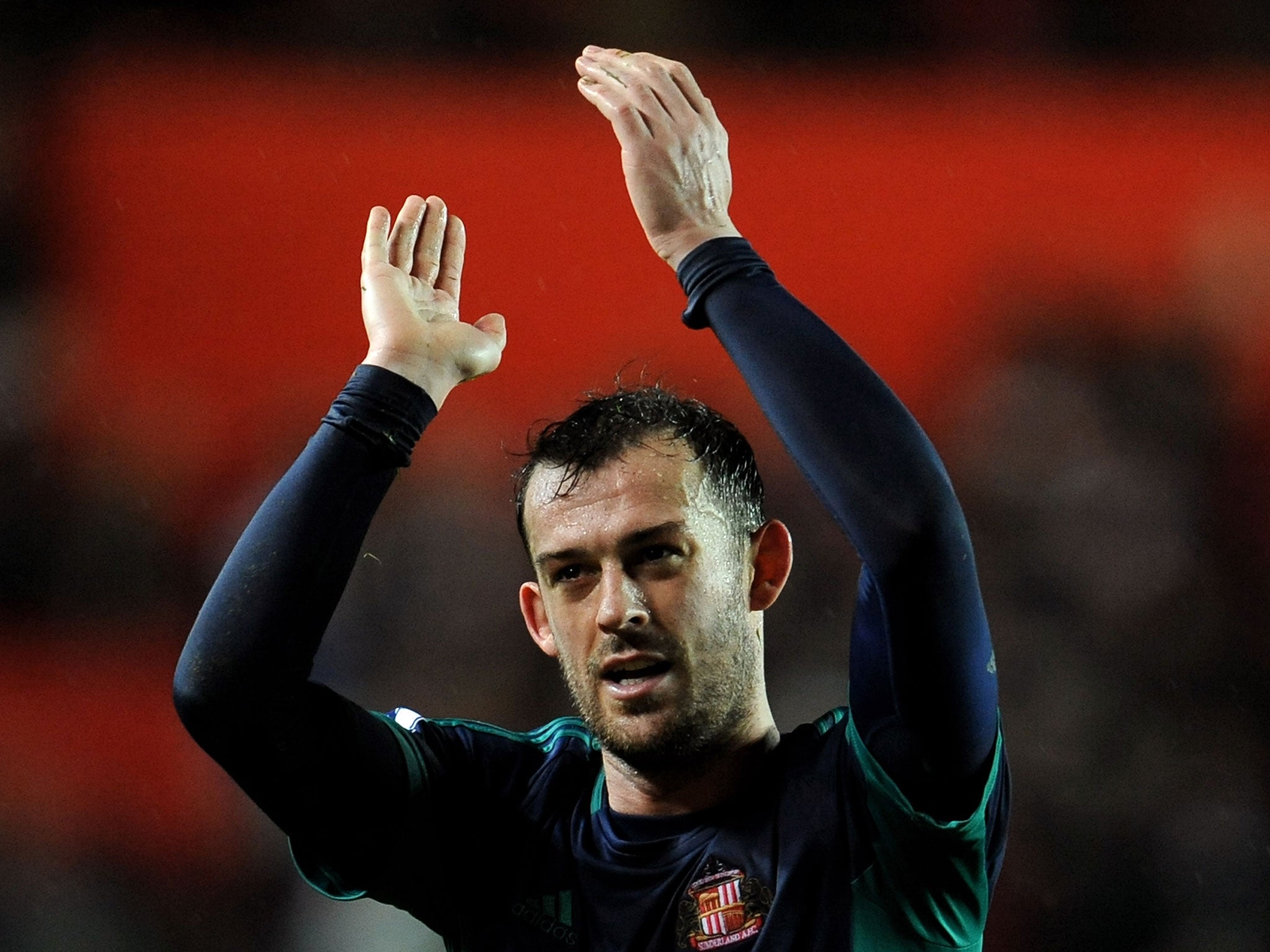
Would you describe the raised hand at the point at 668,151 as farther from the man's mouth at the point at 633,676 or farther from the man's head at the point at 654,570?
the man's mouth at the point at 633,676

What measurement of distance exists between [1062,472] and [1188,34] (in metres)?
2.24

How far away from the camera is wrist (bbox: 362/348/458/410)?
2053 millimetres

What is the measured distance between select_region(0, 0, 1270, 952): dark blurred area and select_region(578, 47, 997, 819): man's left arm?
235 cm

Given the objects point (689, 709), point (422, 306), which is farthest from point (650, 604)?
point (422, 306)

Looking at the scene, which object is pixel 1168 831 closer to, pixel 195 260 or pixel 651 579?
pixel 651 579

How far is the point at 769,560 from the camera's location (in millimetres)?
2150

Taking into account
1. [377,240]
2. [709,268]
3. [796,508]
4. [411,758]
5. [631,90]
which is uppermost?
[796,508]

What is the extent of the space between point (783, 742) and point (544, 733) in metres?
0.42

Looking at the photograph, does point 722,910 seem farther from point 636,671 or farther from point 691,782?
point 636,671

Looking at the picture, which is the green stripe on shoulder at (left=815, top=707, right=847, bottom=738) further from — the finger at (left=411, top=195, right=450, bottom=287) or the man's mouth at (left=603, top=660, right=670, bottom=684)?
the finger at (left=411, top=195, right=450, bottom=287)

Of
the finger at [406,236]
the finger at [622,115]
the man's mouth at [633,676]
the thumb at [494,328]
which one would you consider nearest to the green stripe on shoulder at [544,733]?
the man's mouth at [633,676]

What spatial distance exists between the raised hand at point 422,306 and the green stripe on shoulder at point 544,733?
53cm

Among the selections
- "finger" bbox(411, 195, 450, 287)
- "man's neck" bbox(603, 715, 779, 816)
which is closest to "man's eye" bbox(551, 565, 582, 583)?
"man's neck" bbox(603, 715, 779, 816)

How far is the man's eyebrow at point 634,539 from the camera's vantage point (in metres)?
1.99
